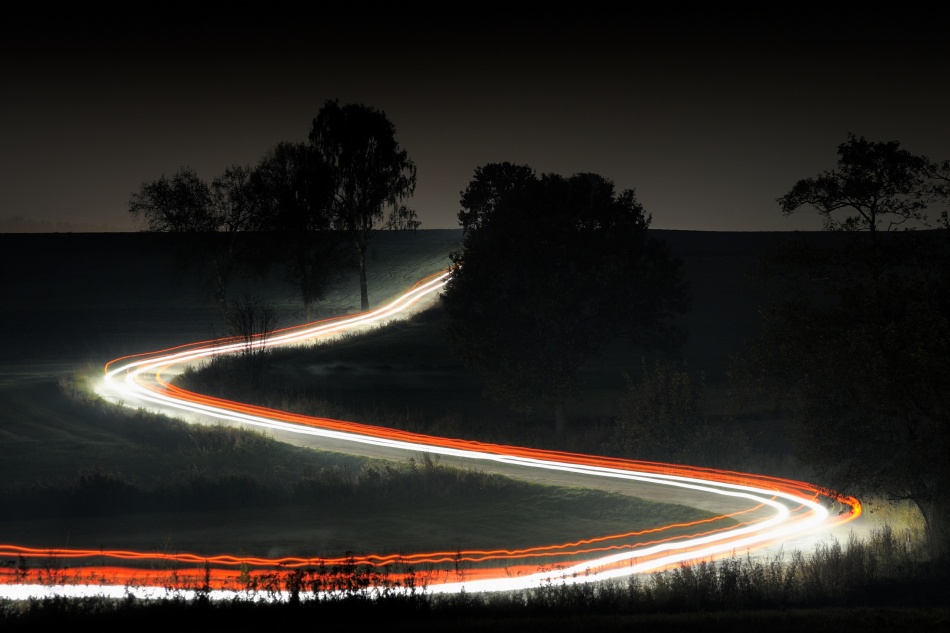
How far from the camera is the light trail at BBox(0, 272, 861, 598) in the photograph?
1293 cm

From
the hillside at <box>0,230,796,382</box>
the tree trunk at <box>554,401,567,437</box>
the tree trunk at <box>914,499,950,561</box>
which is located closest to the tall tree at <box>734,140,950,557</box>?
the tree trunk at <box>914,499,950,561</box>

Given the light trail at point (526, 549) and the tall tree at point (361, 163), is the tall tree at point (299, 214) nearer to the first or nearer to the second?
the tall tree at point (361, 163)

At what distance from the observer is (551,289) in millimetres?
32562

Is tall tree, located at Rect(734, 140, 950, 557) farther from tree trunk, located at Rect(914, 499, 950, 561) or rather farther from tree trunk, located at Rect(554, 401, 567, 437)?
tree trunk, located at Rect(554, 401, 567, 437)

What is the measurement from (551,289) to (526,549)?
56.4 feet

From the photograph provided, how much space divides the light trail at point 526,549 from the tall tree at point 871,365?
3.68 feet

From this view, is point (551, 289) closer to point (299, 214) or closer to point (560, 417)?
point (560, 417)

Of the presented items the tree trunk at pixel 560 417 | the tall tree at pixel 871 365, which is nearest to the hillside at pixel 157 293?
the tree trunk at pixel 560 417

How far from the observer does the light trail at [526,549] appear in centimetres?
1293

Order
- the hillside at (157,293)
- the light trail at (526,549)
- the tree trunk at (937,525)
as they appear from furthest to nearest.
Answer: the hillside at (157,293), the tree trunk at (937,525), the light trail at (526,549)

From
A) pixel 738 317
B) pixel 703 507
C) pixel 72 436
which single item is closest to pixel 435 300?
pixel 738 317

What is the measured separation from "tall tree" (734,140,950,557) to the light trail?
1121mm

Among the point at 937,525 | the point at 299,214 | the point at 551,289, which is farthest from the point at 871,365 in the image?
the point at 299,214

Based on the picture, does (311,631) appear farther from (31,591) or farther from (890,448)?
(890,448)
